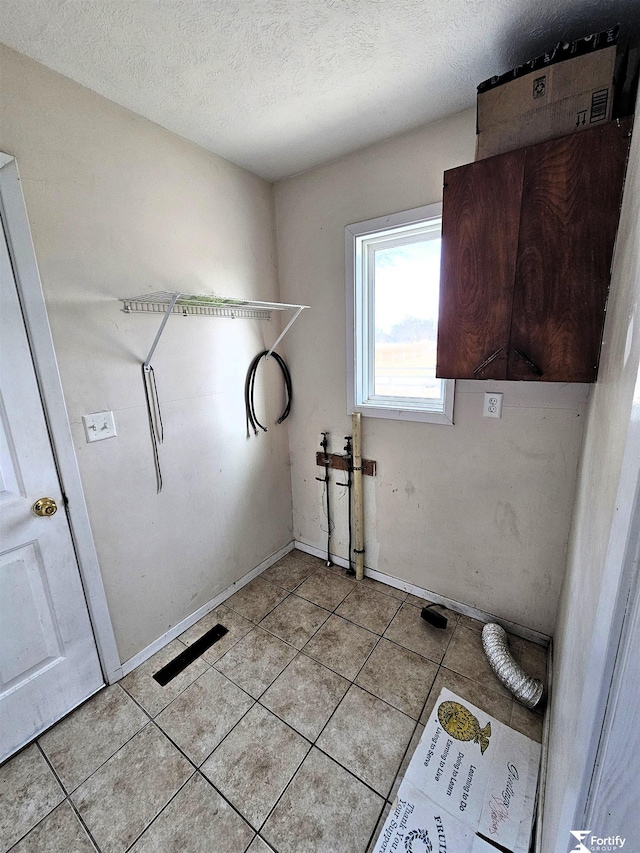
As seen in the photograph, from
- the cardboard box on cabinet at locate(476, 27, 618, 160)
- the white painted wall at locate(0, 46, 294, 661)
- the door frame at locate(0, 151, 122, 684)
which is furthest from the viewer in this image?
the white painted wall at locate(0, 46, 294, 661)

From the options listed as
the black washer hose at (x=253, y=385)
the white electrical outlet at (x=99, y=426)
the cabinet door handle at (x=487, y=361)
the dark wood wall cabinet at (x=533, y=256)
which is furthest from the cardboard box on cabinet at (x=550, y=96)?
the white electrical outlet at (x=99, y=426)

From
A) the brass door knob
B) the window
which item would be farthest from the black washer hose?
the brass door knob

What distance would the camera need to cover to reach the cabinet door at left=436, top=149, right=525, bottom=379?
3.97ft

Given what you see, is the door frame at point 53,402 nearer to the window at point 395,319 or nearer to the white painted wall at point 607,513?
the window at point 395,319

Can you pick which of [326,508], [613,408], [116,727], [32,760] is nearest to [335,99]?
[613,408]

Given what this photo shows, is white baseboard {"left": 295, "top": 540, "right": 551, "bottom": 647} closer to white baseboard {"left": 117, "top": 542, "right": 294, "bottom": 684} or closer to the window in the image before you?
white baseboard {"left": 117, "top": 542, "right": 294, "bottom": 684}

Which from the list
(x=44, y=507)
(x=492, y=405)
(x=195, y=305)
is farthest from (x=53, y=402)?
(x=492, y=405)

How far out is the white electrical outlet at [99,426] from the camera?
1.44 metres

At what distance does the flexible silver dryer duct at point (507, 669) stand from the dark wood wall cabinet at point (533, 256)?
127 centimetres

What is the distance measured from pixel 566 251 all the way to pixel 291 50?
1.17m

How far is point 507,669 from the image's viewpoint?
4.97 feet

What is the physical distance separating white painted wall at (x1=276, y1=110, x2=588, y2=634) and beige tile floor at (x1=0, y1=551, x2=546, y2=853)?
0.32m

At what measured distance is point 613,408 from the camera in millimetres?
833

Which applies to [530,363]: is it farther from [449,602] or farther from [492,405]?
[449,602]
